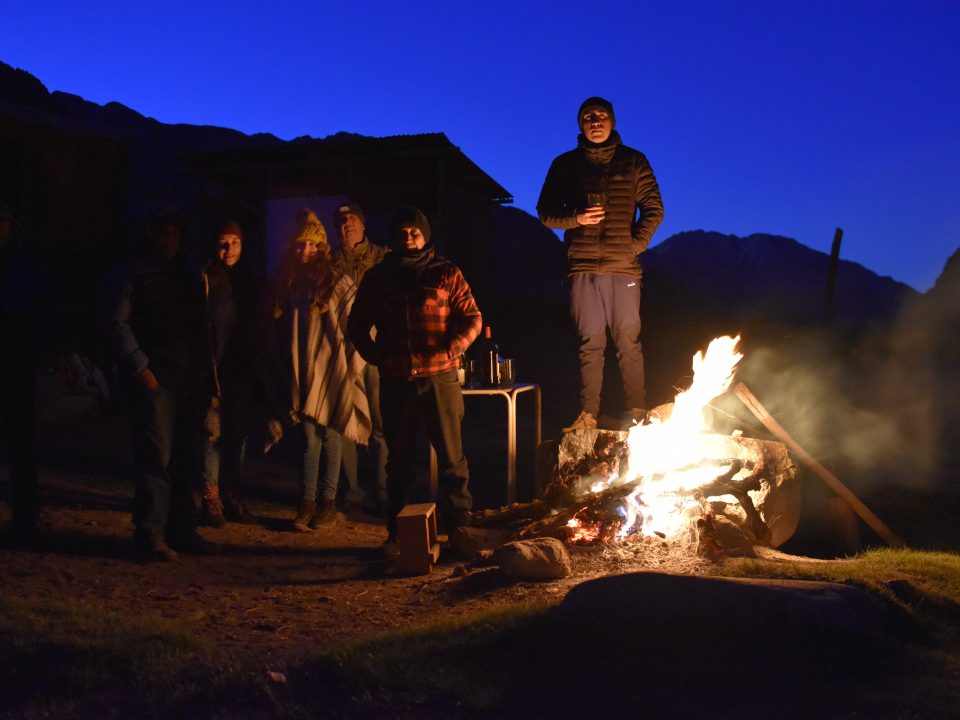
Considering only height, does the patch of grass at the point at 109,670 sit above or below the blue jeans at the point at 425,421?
below

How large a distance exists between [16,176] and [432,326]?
12.6 metres

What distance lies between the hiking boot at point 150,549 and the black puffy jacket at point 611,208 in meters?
3.20

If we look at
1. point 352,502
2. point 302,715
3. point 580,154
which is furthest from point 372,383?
point 302,715

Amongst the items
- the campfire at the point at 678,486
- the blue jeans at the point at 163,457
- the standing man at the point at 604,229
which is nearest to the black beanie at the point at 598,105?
the standing man at the point at 604,229

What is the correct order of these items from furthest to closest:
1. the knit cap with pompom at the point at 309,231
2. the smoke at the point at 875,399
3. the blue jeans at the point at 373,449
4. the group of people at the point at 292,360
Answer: the smoke at the point at 875,399 < the blue jeans at the point at 373,449 < the knit cap with pompom at the point at 309,231 < the group of people at the point at 292,360

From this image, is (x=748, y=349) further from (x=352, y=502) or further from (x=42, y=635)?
(x=42, y=635)

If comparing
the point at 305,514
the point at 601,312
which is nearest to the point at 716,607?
the point at 601,312

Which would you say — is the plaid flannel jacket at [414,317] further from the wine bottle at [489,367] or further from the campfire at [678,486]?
the campfire at [678,486]

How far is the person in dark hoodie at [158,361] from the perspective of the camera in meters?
4.78

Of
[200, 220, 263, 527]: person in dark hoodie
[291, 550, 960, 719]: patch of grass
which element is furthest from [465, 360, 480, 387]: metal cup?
[291, 550, 960, 719]: patch of grass

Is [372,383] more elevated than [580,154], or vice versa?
[580,154]

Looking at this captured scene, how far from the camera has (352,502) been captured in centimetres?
642

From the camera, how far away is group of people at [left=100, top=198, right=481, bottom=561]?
4.88 m

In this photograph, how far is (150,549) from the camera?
197 inches
